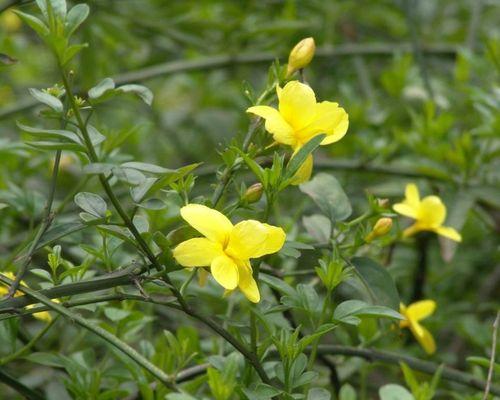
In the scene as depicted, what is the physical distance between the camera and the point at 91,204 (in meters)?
0.76

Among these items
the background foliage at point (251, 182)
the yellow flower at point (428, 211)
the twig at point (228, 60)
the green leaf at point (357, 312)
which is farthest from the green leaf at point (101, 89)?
the twig at point (228, 60)

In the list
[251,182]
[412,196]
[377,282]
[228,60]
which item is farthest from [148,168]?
[228,60]

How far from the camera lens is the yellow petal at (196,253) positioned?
28.3 inches

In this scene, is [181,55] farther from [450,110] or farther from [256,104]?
[256,104]

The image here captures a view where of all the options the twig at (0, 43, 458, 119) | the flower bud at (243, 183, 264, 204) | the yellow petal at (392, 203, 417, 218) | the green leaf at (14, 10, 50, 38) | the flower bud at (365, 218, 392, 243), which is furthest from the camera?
the twig at (0, 43, 458, 119)

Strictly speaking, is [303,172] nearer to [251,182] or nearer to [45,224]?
[45,224]

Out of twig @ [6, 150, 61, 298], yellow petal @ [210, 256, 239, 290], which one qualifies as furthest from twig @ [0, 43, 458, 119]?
yellow petal @ [210, 256, 239, 290]

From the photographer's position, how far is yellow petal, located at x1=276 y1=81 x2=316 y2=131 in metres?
0.80

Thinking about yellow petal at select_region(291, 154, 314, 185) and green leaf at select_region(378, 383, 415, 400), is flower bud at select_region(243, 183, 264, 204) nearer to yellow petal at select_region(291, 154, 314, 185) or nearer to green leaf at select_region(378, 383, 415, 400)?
yellow petal at select_region(291, 154, 314, 185)

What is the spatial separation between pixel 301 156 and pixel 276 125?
0.04m

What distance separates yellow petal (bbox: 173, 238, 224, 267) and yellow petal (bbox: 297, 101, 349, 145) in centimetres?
15

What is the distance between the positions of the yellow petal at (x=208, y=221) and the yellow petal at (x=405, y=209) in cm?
31

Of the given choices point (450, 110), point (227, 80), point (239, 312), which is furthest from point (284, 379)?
point (227, 80)

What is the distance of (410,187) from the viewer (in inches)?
41.5
